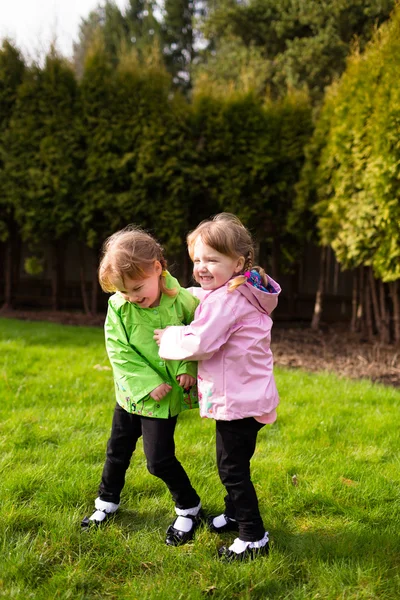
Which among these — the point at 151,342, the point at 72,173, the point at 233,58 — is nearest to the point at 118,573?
the point at 151,342

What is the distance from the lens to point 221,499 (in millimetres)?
2834

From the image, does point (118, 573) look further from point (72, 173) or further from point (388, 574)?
point (72, 173)

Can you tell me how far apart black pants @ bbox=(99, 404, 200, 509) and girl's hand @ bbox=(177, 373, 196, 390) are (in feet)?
0.56

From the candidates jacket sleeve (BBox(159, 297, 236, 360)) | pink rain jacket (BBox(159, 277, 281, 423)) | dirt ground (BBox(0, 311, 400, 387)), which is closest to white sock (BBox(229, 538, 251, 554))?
pink rain jacket (BBox(159, 277, 281, 423))

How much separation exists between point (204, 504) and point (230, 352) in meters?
1.00

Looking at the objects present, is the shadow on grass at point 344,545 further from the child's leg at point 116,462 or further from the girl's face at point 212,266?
the girl's face at point 212,266

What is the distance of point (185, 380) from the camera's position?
241 centimetres

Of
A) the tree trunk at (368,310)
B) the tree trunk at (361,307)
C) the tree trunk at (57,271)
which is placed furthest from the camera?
the tree trunk at (57,271)

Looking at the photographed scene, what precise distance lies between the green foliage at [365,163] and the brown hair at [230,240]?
4.60m

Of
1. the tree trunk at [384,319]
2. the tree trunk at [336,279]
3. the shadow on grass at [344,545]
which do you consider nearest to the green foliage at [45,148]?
the tree trunk at [384,319]

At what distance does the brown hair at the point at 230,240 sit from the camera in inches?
90.8

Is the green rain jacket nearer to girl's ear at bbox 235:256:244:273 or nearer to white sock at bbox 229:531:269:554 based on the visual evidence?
girl's ear at bbox 235:256:244:273

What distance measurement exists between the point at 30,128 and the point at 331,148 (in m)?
5.07

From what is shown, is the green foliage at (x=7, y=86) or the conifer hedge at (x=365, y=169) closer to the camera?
the conifer hedge at (x=365, y=169)
